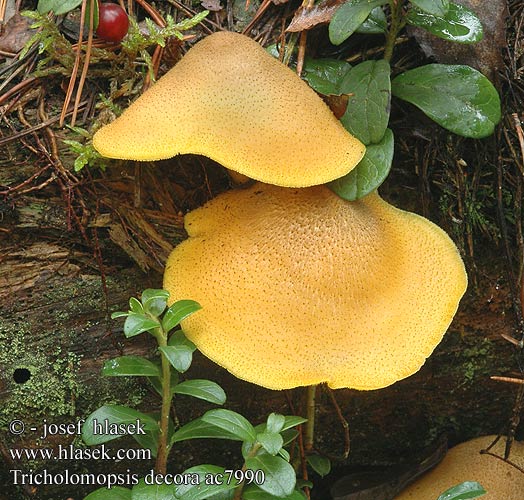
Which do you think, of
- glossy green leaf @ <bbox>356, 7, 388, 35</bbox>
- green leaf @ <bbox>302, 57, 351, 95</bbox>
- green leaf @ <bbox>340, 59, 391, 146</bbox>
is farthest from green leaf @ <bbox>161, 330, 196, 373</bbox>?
glossy green leaf @ <bbox>356, 7, 388, 35</bbox>

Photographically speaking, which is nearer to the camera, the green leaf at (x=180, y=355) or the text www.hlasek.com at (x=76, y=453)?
the green leaf at (x=180, y=355)

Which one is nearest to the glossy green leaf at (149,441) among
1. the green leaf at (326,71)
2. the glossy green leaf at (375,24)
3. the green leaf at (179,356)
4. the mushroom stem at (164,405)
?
the mushroom stem at (164,405)

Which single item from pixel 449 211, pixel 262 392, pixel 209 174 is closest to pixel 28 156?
pixel 209 174

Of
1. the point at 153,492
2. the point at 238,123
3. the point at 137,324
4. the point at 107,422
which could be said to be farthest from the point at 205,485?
the point at 238,123

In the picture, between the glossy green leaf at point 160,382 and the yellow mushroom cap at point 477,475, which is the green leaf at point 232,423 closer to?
the glossy green leaf at point 160,382

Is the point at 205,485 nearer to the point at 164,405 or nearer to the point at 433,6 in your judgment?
the point at 164,405

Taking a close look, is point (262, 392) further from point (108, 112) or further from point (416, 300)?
point (108, 112)

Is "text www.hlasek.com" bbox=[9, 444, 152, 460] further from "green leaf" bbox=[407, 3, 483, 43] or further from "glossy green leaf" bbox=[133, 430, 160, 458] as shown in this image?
"green leaf" bbox=[407, 3, 483, 43]
